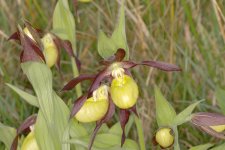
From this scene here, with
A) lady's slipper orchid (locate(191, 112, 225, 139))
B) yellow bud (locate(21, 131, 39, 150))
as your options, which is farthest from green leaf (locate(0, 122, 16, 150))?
lady's slipper orchid (locate(191, 112, 225, 139))

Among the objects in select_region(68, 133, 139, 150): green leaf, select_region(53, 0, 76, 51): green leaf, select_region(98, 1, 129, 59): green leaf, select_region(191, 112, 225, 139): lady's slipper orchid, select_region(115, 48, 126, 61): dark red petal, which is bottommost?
select_region(68, 133, 139, 150): green leaf

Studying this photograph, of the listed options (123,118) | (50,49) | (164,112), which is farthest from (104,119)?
(50,49)

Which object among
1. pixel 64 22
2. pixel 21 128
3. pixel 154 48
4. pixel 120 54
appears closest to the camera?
pixel 120 54

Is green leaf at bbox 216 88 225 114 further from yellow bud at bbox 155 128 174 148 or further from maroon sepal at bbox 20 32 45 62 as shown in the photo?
maroon sepal at bbox 20 32 45 62

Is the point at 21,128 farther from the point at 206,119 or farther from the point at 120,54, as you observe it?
the point at 206,119

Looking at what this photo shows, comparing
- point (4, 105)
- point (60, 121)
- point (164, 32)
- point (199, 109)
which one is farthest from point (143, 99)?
point (60, 121)

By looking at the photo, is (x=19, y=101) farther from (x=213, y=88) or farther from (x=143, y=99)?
(x=213, y=88)

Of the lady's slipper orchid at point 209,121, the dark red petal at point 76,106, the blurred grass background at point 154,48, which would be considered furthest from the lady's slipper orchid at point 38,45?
the blurred grass background at point 154,48

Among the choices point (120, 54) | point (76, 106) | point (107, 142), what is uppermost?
point (120, 54)
